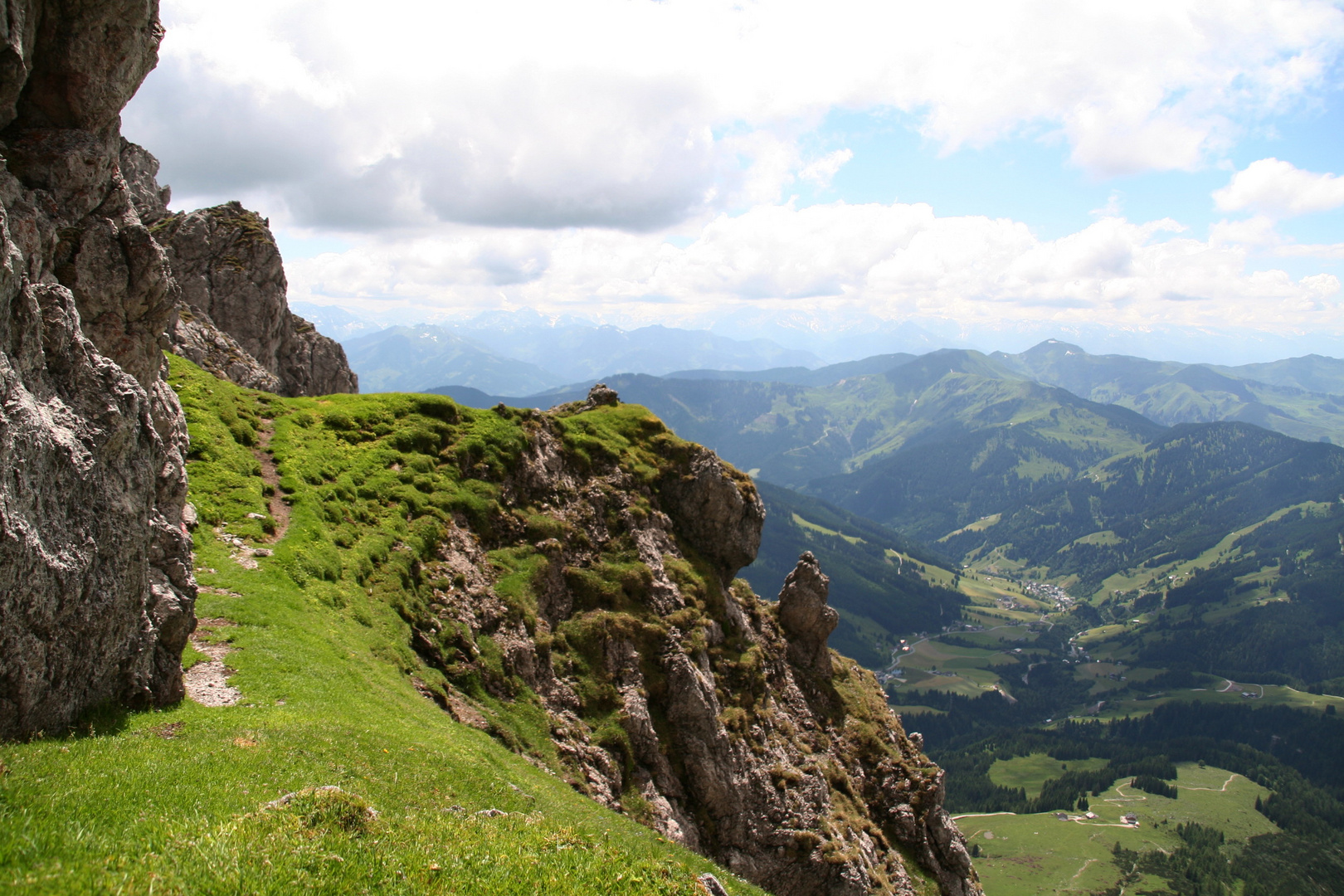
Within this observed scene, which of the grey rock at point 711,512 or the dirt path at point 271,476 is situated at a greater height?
the dirt path at point 271,476

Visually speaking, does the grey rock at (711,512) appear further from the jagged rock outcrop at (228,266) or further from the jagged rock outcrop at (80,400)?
the jagged rock outcrop at (228,266)

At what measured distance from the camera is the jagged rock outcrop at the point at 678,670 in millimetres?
44344

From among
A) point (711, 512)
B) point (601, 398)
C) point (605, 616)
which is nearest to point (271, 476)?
point (605, 616)

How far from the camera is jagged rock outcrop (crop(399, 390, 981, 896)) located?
145ft

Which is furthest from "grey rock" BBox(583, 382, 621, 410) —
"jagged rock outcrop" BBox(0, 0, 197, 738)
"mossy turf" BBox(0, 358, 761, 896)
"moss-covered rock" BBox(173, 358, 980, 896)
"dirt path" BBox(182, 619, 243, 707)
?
"jagged rock outcrop" BBox(0, 0, 197, 738)

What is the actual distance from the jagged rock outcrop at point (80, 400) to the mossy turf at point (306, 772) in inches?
84.4

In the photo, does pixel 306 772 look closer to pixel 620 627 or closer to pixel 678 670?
pixel 620 627

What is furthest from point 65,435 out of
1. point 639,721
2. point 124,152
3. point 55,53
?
point 124,152

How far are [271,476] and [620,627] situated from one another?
26.2m

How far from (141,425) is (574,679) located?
31.3m

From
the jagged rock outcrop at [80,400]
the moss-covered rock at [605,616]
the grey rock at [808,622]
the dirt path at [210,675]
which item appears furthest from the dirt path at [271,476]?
the grey rock at [808,622]

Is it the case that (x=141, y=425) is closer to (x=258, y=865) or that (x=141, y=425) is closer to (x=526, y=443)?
(x=258, y=865)

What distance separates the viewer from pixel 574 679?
47.0 meters

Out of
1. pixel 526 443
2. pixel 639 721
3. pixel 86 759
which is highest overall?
pixel 526 443
